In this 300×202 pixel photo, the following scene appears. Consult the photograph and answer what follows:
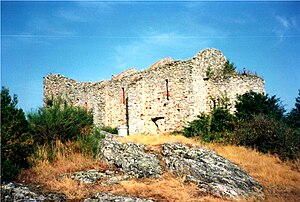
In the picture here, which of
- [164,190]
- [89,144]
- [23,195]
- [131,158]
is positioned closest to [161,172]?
[131,158]

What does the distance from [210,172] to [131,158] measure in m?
2.82

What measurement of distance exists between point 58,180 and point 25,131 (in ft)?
7.94

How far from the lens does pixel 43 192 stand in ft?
21.5

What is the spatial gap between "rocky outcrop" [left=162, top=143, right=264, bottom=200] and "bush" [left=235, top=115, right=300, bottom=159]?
5242 mm

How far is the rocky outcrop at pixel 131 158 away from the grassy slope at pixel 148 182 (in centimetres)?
39

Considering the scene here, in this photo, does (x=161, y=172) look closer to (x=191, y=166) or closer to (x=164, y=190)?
(x=191, y=166)

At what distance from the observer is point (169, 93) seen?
19.0 meters

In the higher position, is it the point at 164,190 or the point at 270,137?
the point at 270,137

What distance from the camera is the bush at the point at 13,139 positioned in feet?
24.3

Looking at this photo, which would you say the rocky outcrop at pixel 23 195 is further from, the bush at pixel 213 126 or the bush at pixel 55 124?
the bush at pixel 213 126

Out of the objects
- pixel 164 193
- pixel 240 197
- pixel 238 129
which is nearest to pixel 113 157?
pixel 164 193

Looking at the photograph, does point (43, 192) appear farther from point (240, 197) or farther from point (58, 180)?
point (240, 197)

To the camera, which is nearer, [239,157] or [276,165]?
[276,165]

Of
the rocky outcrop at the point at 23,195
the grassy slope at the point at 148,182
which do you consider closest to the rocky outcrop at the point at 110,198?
the grassy slope at the point at 148,182
